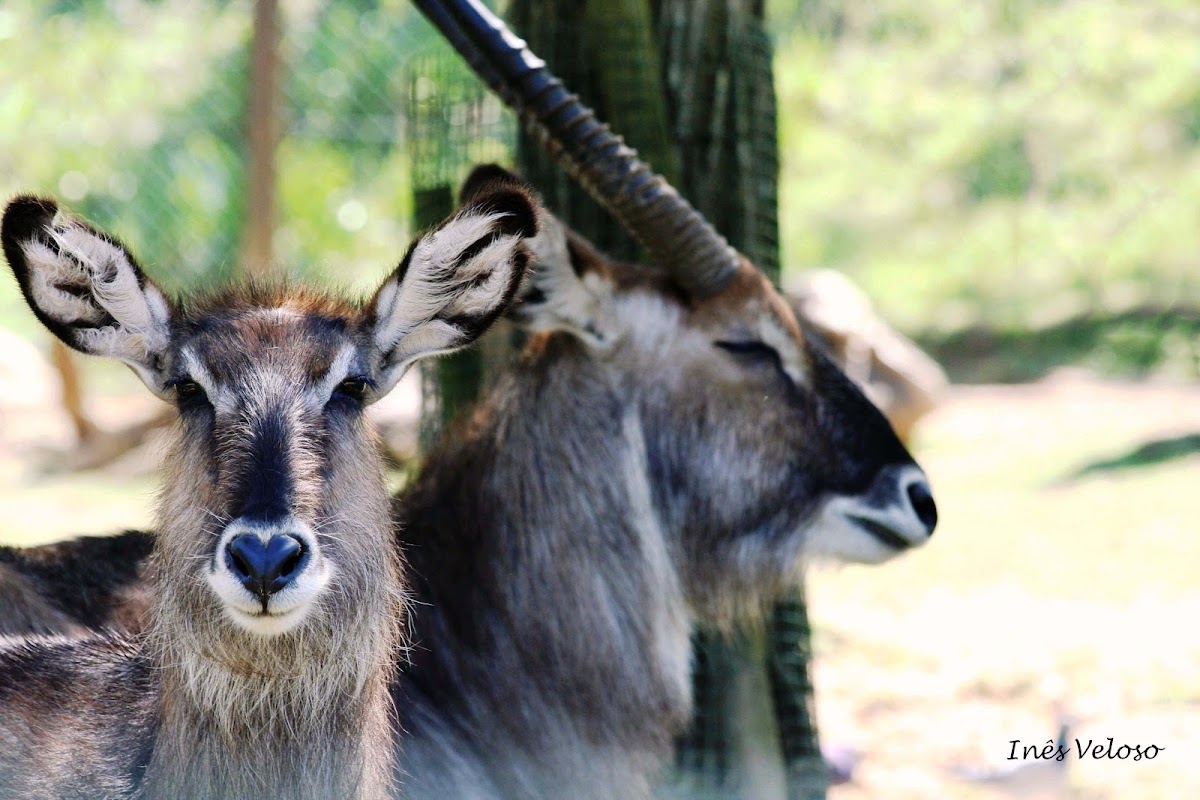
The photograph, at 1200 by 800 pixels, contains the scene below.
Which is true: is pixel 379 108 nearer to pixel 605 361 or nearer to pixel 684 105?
pixel 684 105

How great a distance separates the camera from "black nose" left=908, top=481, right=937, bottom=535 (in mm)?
4410

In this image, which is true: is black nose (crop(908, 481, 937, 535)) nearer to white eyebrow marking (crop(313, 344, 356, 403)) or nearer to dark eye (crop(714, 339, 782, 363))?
dark eye (crop(714, 339, 782, 363))

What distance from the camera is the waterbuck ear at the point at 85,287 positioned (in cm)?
325

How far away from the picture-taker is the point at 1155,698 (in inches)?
265

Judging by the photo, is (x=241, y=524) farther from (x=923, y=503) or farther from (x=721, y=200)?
(x=721, y=200)

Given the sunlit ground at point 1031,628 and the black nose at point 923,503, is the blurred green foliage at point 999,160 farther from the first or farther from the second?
the black nose at point 923,503

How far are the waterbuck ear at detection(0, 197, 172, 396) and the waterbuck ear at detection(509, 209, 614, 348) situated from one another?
1074mm

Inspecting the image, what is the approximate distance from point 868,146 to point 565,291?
1869 centimetres

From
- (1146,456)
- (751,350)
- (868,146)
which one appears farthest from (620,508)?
(868,146)

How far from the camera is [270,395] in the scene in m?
3.23

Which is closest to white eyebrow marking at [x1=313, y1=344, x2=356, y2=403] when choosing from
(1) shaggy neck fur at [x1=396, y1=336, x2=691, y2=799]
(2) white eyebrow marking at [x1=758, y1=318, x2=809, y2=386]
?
(1) shaggy neck fur at [x1=396, y1=336, x2=691, y2=799]

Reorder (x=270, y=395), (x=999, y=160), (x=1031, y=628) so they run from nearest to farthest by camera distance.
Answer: (x=270, y=395), (x=1031, y=628), (x=999, y=160)

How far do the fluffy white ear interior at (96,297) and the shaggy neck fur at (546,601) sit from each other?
1174 mm

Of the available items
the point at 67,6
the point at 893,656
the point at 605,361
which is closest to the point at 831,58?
the point at 67,6
